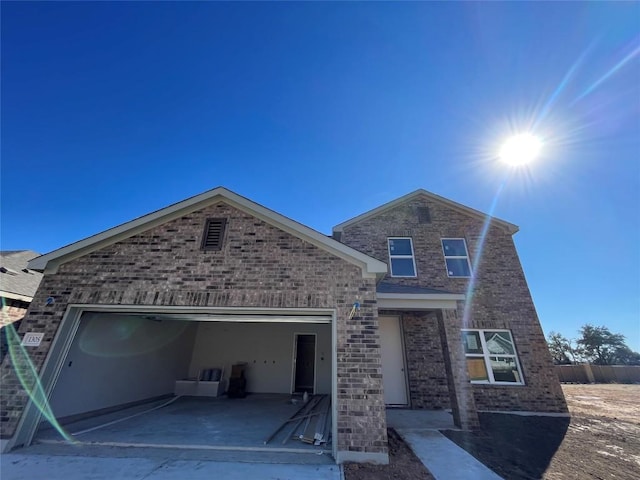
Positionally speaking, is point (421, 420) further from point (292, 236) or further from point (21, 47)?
point (21, 47)

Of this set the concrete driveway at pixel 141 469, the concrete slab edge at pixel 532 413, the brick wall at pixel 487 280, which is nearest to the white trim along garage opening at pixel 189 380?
the concrete driveway at pixel 141 469

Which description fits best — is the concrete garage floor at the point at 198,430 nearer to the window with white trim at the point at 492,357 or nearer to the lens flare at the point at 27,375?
the lens flare at the point at 27,375

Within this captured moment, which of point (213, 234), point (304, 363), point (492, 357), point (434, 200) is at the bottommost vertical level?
point (304, 363)

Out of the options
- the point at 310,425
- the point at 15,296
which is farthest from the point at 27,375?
the point at 310,425

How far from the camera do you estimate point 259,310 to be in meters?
5.49

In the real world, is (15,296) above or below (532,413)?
above

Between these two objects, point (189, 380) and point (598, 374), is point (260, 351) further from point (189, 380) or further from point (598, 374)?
point (598, 374)

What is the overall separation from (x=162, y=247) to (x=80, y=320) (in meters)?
2.24

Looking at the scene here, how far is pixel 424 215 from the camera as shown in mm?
10812

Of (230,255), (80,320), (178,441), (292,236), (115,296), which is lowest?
(178,441)

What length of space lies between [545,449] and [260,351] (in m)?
9.24

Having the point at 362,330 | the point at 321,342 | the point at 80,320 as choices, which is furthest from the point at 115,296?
the point at 321,342

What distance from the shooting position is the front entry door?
8.50 m

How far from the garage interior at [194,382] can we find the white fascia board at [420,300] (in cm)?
165
